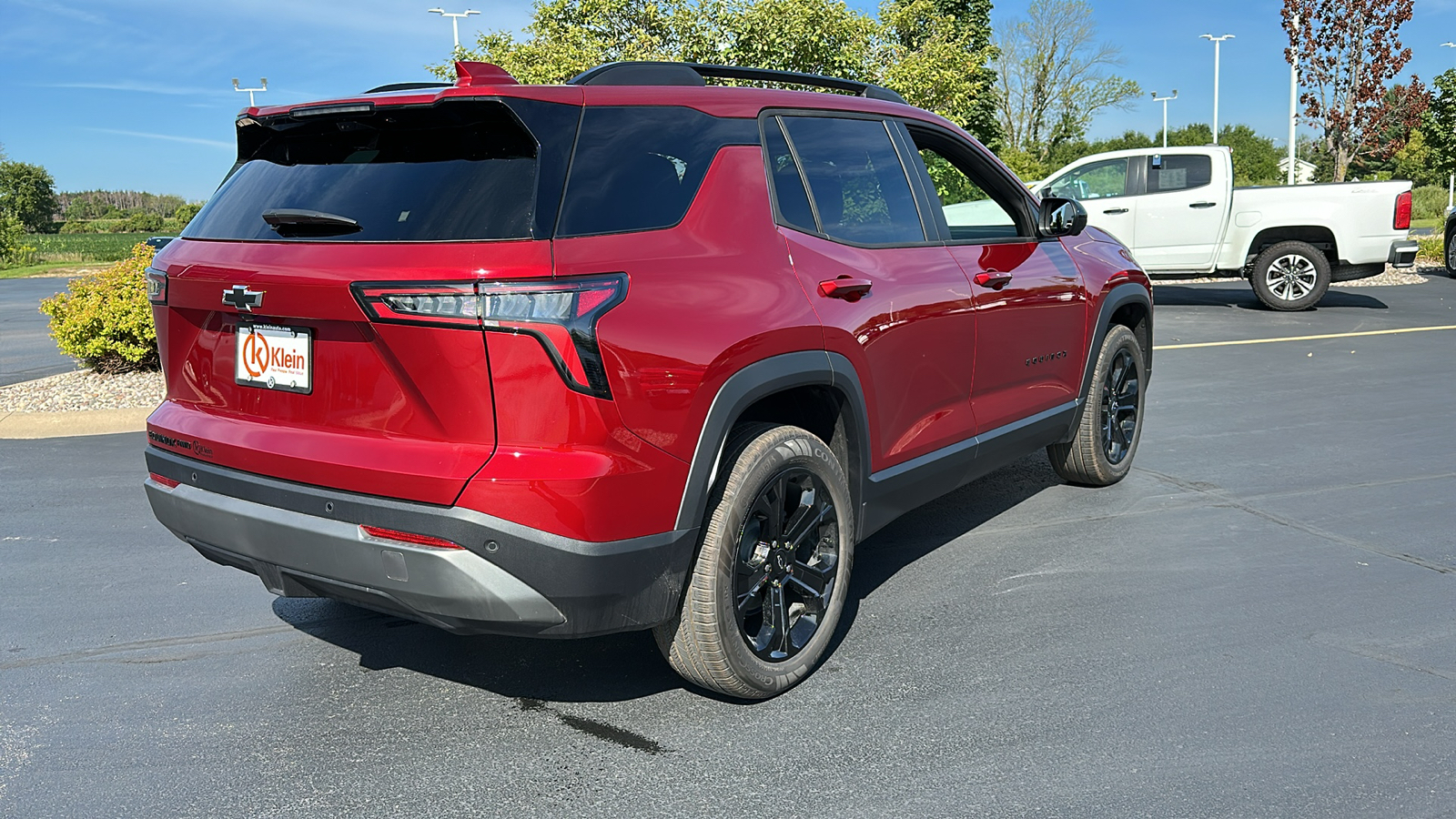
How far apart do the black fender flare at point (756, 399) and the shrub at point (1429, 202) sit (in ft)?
130

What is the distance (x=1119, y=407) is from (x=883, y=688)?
9.74ft

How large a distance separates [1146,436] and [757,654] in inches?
182

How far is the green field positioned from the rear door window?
3753 centimetres

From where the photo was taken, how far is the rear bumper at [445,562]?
2674mm

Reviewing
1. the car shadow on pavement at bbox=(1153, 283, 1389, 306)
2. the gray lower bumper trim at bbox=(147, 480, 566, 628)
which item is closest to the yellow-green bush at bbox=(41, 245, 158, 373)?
the gray lower bumper trim at bbox=(147, 480, 566, 628)

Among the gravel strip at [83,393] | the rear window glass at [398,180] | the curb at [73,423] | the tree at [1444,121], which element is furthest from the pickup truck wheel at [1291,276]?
the tree at [1444,121]

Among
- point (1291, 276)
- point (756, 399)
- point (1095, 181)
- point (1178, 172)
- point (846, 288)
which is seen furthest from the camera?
point (1095, 181)

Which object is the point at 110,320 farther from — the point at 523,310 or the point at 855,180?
the point at 523,310

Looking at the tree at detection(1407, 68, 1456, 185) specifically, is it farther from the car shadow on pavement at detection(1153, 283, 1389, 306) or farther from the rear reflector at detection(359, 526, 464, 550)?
the rear reflector at detection(359, 526, 464, 550)

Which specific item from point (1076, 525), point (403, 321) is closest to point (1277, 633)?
point (1076, 525)

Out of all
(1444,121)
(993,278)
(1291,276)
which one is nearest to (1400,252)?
(1291,276)

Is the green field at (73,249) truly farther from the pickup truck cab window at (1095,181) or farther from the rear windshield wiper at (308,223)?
the rear windshield wiper at (308,223)

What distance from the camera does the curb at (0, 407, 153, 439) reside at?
780cm

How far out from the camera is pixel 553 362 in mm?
2613
